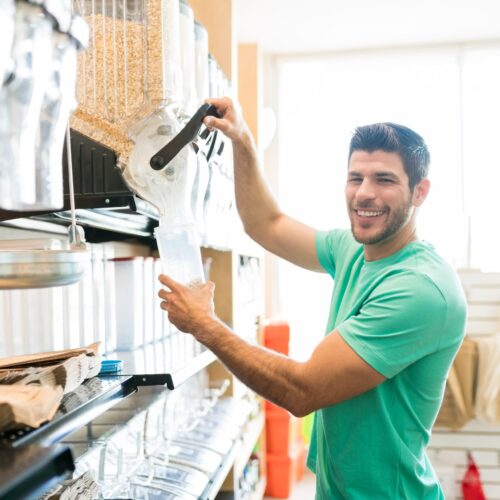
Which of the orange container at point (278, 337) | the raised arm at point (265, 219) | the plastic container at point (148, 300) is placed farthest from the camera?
the orange container at point (278, 337)

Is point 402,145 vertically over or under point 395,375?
over

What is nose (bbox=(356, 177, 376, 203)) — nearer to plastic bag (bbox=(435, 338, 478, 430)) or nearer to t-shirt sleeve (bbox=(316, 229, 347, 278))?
t-shirt sleeve (bbox=(316, 229, 347, 278))

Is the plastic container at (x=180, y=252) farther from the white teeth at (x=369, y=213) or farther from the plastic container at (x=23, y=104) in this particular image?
the white teeth at (x=369, y=213)

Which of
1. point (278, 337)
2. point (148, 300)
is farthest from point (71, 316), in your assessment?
point (278, 337)

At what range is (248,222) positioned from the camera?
2.15 m

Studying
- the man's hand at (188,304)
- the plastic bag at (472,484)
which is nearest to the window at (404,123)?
the plastic bag at (472,484)

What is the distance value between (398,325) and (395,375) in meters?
0.17

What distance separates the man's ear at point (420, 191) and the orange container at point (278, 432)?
2415 millimetres

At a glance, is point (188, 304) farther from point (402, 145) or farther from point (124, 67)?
point (402, 145)

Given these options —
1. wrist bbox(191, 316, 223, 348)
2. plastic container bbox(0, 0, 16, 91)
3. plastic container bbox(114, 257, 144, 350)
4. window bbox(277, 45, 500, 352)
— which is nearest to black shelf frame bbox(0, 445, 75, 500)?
plastic container bbox(0, 0, 16, 91)

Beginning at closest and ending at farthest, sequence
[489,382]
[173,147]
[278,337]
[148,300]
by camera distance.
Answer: [173,147]
[148,300]
[489,382]
[278,337]

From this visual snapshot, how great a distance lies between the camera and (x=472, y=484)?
12.4 feet

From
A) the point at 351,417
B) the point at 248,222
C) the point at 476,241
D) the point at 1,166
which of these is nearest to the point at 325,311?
the point at 476,241

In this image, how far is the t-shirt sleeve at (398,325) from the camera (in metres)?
1.50
